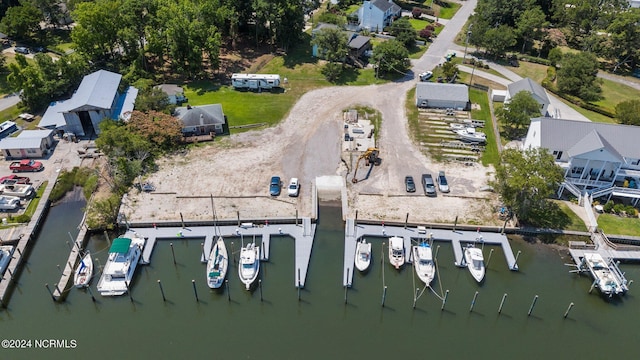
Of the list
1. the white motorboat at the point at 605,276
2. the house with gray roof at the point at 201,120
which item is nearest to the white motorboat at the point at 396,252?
the white motorboat at the point at 605,276

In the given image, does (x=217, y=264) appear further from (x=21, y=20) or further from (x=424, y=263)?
(x=21, y=20)

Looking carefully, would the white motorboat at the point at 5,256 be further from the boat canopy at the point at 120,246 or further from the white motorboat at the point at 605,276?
the white motorboat at the point at 605,276

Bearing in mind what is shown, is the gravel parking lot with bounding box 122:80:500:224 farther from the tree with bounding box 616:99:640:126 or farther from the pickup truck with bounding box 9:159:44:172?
the tree with bounding box 616:99:640:126

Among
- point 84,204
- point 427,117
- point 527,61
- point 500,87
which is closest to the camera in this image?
point 84,204

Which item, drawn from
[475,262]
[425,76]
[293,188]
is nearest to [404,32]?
[425,76]

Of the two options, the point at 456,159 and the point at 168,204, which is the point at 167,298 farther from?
the point at 456,159

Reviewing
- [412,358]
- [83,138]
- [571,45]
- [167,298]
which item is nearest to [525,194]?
[412,358]
